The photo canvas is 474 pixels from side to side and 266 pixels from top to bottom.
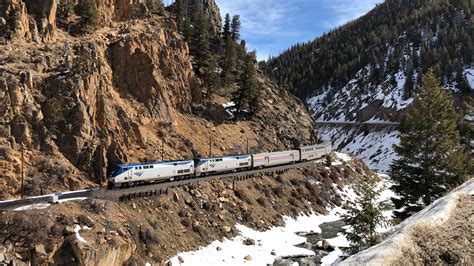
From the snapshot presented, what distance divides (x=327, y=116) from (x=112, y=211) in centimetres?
13459

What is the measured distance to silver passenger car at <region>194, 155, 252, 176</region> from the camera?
4334 centimetres

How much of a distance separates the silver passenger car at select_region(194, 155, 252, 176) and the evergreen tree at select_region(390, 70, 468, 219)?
2575 cm

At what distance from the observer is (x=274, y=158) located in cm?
5525

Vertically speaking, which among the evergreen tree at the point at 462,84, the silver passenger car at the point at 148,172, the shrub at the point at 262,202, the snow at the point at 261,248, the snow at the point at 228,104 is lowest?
the snow at the point at 261,248

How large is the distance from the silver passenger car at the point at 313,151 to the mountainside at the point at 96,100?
18.8 ft

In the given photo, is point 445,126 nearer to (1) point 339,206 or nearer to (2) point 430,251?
(2) point 430,251

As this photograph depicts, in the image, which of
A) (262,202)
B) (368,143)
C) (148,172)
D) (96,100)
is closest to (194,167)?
(148,172)

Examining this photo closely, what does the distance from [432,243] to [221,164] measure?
41.6 m

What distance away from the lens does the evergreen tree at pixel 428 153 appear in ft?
66.1

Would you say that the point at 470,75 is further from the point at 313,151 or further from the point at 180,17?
the point at 180,17

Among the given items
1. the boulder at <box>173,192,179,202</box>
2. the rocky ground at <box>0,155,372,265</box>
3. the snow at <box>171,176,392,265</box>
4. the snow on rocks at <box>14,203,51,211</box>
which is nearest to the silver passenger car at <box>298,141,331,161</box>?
the rocky ground at <box>0,155,372,265</box>

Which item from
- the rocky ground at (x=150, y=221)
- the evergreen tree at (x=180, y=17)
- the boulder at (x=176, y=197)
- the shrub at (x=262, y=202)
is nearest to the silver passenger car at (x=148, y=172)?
the rocky ground at (x=150, y=221)

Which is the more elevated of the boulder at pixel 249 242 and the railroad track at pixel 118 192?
the railroad track at pixel 118 192

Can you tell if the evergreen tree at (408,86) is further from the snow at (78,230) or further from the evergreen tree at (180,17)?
the snow at (78,230)
